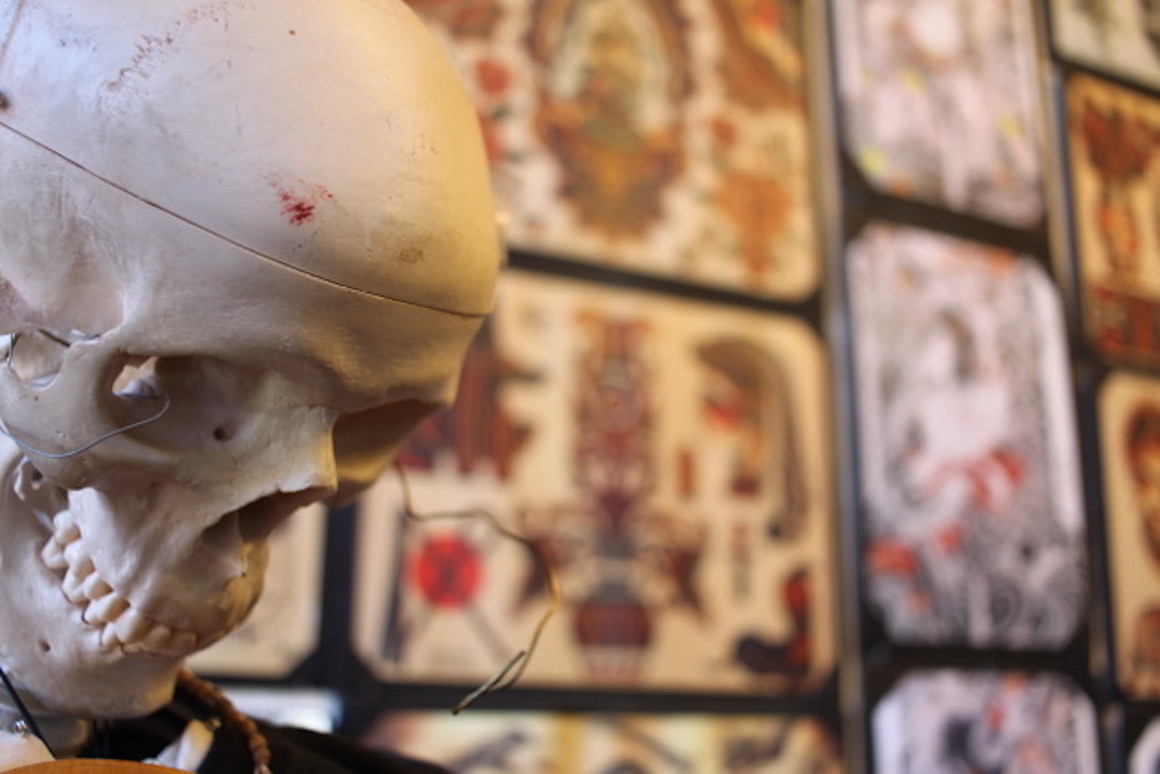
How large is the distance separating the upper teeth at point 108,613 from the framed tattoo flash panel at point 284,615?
2.35 ft

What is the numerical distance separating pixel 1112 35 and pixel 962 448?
88 cm

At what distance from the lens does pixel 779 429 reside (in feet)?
5.51

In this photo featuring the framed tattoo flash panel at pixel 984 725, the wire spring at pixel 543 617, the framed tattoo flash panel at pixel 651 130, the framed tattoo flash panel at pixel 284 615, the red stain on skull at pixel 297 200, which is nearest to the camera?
the red stain on skull at pixel 297 200

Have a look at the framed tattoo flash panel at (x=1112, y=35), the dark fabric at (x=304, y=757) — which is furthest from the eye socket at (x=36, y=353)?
the framed tattoo flash panel at (x=1112, y=35)

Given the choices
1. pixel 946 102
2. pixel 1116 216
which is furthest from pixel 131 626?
pixel 1116 216

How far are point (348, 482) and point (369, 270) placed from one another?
0.15 m

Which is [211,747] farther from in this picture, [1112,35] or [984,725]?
[1112,35]

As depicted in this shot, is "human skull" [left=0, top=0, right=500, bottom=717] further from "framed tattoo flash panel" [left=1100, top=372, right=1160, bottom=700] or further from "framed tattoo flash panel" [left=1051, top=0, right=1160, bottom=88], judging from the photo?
"framed tattoo flash panel" [left=1051, top=0, right=1160, bottom=88]

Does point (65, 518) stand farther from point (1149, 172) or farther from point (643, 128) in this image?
point (1149, 172)

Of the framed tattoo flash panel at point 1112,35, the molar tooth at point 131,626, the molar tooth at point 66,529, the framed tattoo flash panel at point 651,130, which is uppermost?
the framed tattoo flash panel at point 1112,35

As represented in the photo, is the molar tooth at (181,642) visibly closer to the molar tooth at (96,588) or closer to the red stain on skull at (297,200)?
the molar tooth at (96,588)

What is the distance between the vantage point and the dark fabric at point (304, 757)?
2.05ft

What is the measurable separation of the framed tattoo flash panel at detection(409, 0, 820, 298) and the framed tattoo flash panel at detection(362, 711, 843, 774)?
0.57 meters

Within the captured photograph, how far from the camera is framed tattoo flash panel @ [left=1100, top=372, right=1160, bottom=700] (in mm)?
1904
